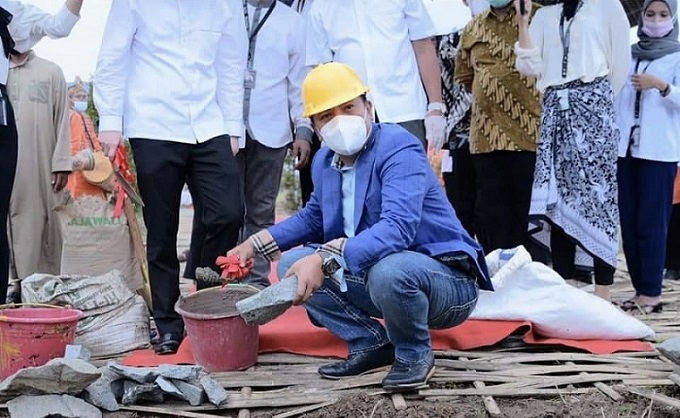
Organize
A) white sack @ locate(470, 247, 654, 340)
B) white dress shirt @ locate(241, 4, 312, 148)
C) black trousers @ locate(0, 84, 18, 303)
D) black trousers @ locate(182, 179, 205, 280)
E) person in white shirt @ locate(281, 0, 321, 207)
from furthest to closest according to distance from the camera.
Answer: person in white shirt @ locate(281, 0, 321, 207) < white dress shirt @ locate(241, 4, 312, 148) < black trousers @ locate(182, 179, 205, 280) < black trousers @ locate(0, 84, 18, 303) < white sack @ locate(470, 247, 654, 340)

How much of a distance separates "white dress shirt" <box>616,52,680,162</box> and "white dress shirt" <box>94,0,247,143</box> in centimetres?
238

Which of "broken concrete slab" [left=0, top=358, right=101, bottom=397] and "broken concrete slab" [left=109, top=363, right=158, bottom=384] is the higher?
"broken concrete slab" [left=0, top=358, right=101, bottom=397]

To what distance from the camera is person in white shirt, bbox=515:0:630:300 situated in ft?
13.4

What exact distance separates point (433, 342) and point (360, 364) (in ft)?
1.72

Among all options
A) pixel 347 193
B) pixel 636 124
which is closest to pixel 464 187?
pixel 636 124

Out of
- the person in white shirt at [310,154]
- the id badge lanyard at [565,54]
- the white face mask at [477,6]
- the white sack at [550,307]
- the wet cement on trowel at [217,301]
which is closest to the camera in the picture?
the wet cement on trowel at [217,301]

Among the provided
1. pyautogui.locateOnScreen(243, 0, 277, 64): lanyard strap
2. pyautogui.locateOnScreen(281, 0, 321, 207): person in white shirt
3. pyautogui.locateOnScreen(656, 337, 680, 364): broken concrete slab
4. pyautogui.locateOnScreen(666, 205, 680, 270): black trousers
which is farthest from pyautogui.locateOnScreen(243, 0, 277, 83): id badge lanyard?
pyautogui.locateOnScreen(666, 205, 680, 270): black trousers

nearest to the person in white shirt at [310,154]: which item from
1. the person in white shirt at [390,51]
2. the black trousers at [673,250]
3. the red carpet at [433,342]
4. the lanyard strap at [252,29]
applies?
the lanyard strap at [252,29]

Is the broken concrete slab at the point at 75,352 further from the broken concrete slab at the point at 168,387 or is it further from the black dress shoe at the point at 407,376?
the black dress shoe at the point at 407,376

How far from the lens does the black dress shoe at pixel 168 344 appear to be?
3559 mm

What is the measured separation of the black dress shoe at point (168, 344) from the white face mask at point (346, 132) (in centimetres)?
131

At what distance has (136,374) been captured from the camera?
9.36 ft

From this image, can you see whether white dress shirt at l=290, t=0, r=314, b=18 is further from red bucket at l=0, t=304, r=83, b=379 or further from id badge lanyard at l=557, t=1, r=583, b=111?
red bucket at l=0, t=304, r=83, b=379

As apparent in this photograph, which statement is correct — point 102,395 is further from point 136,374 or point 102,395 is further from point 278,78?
point 278,78
